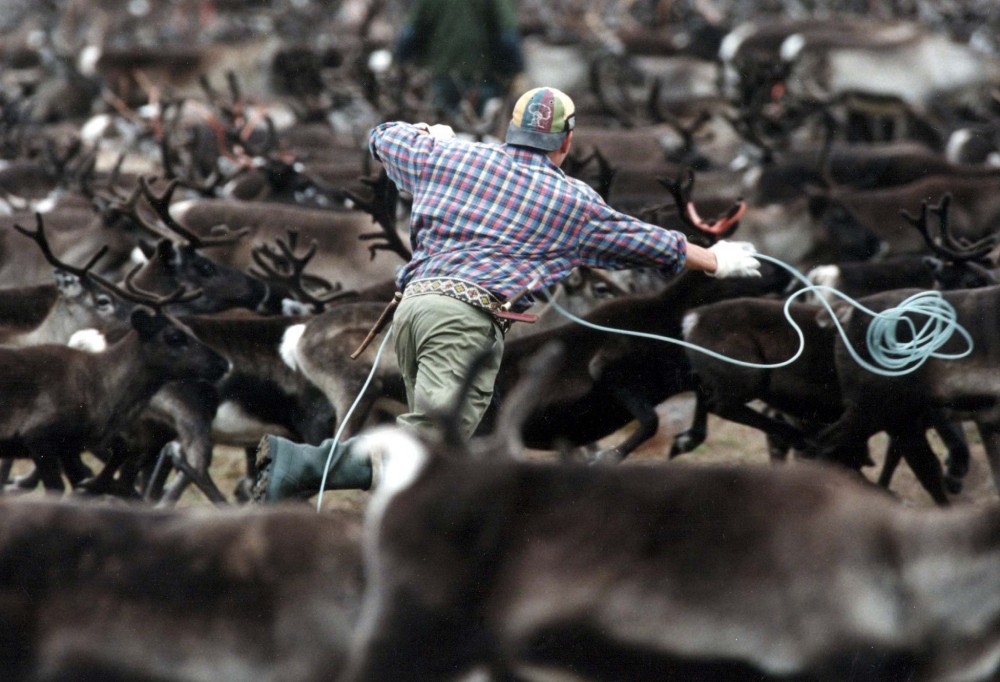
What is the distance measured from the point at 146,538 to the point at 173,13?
68.1ft

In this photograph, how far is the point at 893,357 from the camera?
5.44 metres

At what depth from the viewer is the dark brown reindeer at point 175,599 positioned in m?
3.09

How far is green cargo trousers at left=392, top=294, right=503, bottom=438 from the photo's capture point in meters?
4.41

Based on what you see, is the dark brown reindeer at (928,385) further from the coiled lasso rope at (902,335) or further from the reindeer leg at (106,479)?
the reindeer leg at (106,479)

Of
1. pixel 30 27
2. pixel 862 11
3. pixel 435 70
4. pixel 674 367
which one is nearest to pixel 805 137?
pixel 435 70

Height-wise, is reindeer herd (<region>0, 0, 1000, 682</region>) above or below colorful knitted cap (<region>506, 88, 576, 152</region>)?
below

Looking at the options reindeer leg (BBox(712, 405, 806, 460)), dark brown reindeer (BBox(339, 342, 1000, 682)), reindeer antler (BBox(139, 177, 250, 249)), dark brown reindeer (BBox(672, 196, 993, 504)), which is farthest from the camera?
reindeer antler (BBox(139, 177, 250, 249))

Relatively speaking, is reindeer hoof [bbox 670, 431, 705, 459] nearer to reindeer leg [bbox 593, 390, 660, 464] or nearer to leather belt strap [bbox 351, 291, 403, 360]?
reindeer leg [bbox 593, 390, 660, 464]

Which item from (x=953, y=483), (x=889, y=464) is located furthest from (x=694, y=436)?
(x=953, y=483)

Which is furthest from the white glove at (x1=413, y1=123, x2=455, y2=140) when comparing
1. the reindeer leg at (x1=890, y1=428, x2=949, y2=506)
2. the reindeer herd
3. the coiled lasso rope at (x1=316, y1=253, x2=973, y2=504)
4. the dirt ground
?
the reindeer leg at (x1=890, y1=428, x2=949, y2=506)

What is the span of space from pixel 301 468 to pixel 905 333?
7.68 feet

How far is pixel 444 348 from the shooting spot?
4.44m

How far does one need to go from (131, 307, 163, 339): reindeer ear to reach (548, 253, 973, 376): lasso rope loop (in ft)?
5.57

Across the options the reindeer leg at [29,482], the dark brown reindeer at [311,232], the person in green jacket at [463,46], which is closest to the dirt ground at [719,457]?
the reindeer leg at [29,482]
